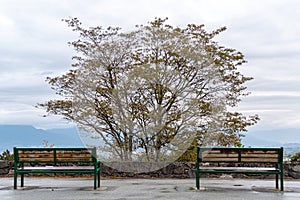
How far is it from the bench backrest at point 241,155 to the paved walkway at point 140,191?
58 centimetres

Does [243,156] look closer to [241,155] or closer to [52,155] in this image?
[241,155]

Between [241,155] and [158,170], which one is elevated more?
[241,155]

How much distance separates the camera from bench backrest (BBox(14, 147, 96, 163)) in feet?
34.3

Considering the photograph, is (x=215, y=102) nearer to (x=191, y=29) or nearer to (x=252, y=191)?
(x=191, y=29)

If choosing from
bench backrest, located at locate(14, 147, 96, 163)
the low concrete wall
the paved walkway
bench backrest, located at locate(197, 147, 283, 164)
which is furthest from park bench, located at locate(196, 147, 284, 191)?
the low concrete wall

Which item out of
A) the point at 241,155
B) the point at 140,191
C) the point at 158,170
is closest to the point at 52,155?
the point at 140,191

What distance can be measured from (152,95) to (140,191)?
5132mm

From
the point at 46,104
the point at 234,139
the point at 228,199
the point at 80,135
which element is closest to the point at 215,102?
the point at 234,139

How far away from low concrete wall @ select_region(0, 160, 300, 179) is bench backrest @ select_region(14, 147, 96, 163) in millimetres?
3090

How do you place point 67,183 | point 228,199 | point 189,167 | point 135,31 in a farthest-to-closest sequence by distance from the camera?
point 135,31 < point 189,167 < point 67,183 < point 228,199

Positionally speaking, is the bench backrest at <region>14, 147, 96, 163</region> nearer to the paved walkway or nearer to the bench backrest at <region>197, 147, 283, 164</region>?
the paved walkway

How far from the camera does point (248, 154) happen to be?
33.1 ft

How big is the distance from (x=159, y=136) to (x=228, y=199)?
5.99 metres

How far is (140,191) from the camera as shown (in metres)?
9.94
